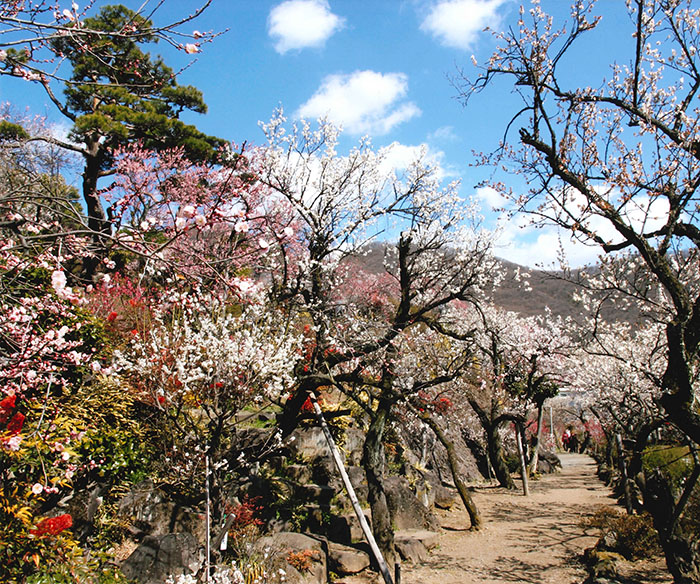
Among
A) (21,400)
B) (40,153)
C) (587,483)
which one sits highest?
(40,153)

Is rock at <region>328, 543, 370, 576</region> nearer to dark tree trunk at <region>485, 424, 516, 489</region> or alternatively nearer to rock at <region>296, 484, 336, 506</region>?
rock at <region>296, 484, 336, 506</region>

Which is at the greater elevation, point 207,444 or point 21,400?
point 21,400

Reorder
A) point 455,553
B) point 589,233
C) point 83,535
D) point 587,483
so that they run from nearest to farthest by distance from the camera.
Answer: point 589,233, point 83,535, point 455,553, point 587,483

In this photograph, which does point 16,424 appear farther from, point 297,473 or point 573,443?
point 573,443

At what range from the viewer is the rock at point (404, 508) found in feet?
37.0

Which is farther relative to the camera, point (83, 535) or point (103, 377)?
point (103, 377)

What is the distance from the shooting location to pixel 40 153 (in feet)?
66.6

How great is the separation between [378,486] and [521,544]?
14.9 ft

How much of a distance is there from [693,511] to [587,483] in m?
13.2

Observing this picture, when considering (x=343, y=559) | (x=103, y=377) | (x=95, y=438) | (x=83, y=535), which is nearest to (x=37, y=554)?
(x=83, y=535)

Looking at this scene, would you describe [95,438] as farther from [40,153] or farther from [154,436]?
[40,153]

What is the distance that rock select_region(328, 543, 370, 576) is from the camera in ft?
27.1

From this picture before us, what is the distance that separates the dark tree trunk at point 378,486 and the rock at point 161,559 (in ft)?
13.4

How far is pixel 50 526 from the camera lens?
4738 millimetres
